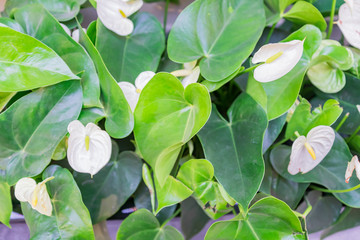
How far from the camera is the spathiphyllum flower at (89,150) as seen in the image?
1.77ft

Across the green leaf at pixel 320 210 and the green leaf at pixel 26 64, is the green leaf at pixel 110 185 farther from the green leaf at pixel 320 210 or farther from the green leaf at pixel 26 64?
the green leaf at pixel 320 210

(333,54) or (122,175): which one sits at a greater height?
(333,54)

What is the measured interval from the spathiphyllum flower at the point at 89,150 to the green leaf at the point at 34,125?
0.03 meters

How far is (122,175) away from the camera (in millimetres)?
657

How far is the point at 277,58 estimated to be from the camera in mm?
529

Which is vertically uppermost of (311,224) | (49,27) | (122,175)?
(49,27)

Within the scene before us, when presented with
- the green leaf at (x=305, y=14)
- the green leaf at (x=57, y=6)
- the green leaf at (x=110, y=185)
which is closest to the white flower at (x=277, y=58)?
the green leaf at (x=305, y=14)

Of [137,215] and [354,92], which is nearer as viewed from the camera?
[137,215]

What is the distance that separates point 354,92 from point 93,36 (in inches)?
21.7

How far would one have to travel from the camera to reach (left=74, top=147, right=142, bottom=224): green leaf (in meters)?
0.64

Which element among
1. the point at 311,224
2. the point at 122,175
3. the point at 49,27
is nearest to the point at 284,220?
the point at 311,224

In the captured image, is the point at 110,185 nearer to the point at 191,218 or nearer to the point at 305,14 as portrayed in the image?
the point at 191,218

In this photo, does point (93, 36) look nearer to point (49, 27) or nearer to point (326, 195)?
point (49, 27)

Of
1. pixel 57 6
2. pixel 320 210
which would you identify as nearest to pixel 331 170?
pixel 320 210
